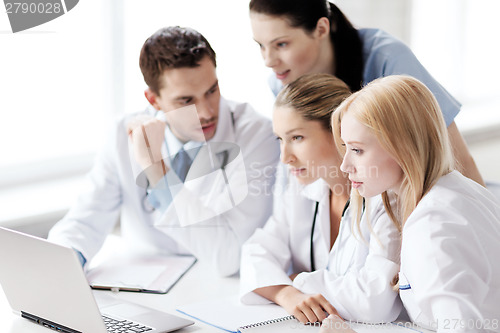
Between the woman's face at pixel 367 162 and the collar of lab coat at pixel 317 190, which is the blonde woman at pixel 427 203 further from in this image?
the collar of lab coat at pixel 317 190

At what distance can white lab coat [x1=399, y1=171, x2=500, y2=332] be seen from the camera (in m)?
1.15

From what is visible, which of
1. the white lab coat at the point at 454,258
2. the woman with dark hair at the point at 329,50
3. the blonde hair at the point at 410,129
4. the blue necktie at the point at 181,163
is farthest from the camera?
the blue necktie at the point at 181,163

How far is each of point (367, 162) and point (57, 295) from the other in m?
0.64

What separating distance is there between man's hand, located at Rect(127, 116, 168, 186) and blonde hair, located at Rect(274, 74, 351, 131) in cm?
37

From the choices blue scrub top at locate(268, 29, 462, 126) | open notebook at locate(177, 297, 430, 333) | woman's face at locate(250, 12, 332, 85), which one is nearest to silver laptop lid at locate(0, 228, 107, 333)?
open notebook at locate(177, 297, 430, 333)

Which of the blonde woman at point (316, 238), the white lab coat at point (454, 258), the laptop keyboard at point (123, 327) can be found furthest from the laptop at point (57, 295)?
the white lab coat at point (454, 258)

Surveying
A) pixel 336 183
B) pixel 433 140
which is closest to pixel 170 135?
pixel 336 183

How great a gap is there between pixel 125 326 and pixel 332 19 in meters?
0.98

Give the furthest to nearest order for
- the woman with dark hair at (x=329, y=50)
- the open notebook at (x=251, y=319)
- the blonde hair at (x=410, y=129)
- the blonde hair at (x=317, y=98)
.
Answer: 1. the woman with dark hair at (x=329, y=50)
2. the blonde hair at (x=317, y=98)
3. the open notebook at (x=251, y=319)
4. the blonde hair at (x=410, y=129)

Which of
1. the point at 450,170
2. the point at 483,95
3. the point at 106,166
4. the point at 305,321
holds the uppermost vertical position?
the point at 450,170

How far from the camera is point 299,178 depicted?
160 cm

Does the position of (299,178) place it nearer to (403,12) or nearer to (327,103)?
(327,103)

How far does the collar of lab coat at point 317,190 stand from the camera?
1.63 meters

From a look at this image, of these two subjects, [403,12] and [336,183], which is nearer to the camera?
[336,183]
